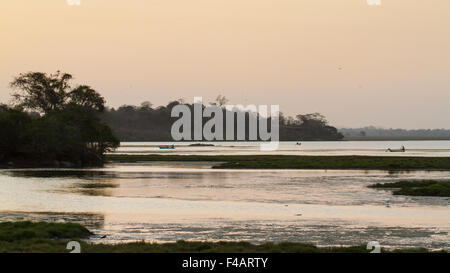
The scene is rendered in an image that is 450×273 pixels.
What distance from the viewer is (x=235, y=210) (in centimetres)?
4206

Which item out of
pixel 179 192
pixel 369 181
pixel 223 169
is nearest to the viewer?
pixel 179 192

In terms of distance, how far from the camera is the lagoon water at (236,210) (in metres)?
31.1

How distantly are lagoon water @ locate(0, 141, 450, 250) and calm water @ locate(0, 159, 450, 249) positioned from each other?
0.05m

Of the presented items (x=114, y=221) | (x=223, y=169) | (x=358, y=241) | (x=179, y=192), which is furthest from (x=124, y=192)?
(x=223, y=169)

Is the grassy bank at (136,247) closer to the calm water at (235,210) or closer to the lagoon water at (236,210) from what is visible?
the lagoon water at (236,210)

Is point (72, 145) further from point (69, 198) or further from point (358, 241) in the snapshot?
point (358, 241)

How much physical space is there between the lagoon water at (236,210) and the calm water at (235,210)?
0.05 m

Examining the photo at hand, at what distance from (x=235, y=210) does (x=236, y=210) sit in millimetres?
59

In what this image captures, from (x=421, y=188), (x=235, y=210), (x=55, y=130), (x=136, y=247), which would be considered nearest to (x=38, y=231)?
(x=136, y=247)

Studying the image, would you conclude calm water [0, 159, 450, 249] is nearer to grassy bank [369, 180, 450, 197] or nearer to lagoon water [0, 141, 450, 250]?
lagoon water [0, 141, 450, 250]

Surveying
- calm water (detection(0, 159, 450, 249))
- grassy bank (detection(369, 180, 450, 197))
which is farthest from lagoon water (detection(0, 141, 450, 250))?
grassy bank (detection(369, 180, 450, 197))

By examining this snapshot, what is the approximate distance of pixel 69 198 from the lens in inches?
1941
